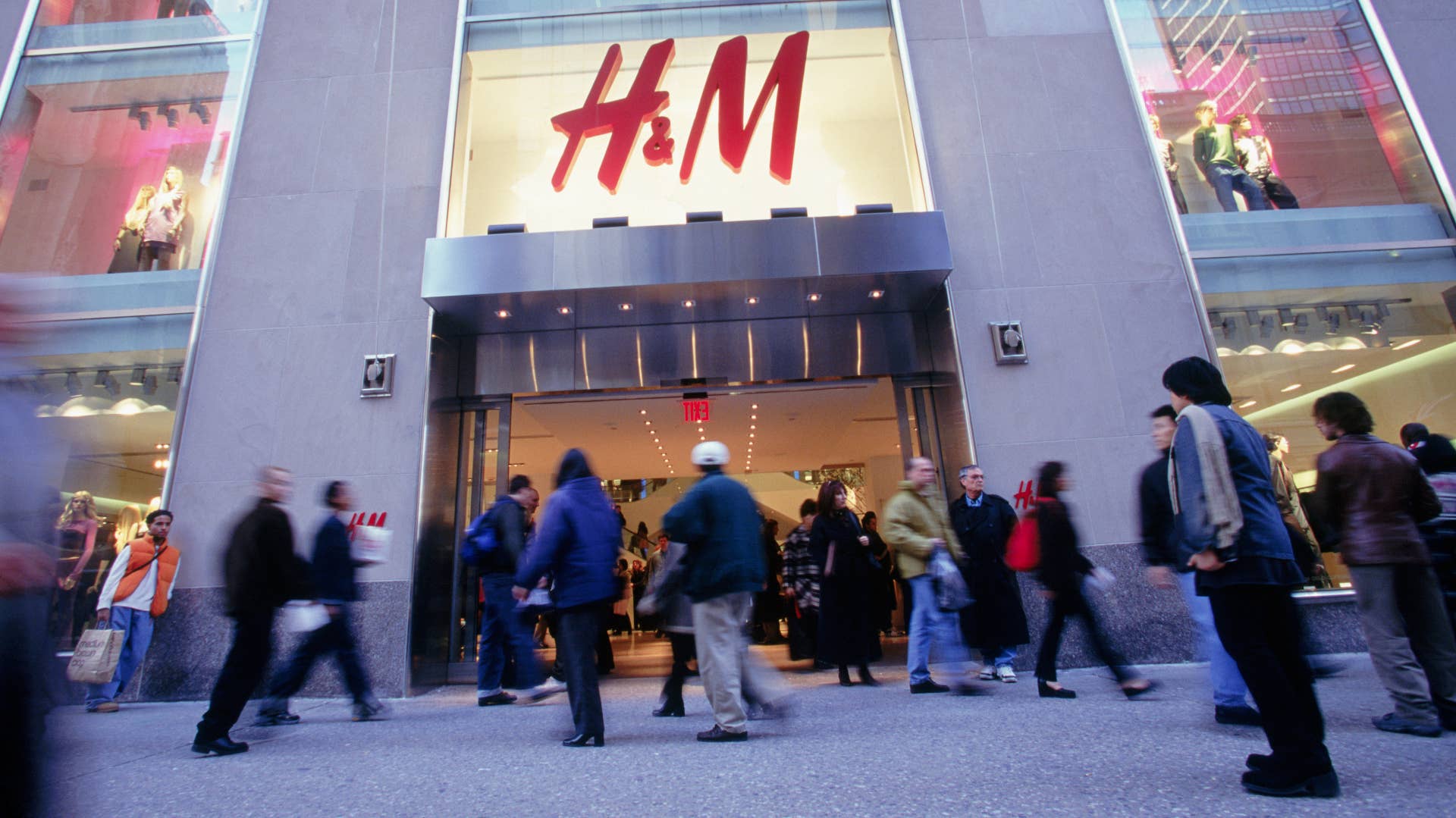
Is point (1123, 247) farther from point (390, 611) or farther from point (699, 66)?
point (390, 611)

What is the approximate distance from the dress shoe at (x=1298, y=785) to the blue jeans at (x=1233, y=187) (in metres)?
7.16

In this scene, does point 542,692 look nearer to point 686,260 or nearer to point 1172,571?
point 686,260

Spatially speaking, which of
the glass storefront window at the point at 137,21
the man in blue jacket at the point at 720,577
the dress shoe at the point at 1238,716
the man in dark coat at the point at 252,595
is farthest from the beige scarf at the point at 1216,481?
the glass storefront window at the point at 137,21

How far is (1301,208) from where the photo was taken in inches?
316

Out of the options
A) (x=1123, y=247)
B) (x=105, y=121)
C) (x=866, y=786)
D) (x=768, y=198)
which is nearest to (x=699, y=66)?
(x=768, y=198)

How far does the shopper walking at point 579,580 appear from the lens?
158 inches

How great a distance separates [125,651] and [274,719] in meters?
2.64

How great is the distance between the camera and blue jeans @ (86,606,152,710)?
641 cm

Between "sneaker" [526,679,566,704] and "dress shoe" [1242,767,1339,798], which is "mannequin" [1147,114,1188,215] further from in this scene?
"sneaker" [526,679,566,704]

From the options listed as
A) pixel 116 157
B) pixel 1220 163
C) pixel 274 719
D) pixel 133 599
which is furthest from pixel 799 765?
pixel 116 157

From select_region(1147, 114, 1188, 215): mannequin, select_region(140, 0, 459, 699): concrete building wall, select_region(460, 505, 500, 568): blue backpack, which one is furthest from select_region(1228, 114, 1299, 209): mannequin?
select_region(140, 0, 459, 699): concrete building wall

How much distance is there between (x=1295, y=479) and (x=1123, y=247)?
268cm

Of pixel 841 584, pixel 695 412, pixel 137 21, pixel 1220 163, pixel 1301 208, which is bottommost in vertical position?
pixel 841 584

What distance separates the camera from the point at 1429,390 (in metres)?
7.48
